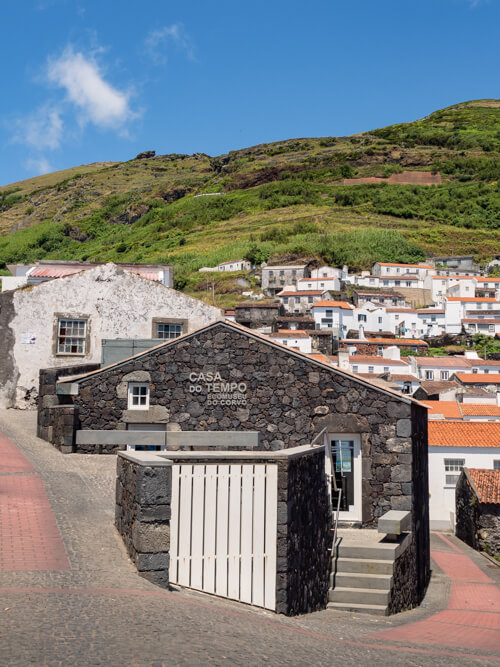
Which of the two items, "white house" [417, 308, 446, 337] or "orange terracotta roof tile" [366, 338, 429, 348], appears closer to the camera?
"orange terracotta roof tile" [366, 338, 429, 348]

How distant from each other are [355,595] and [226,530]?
3354 millimetres

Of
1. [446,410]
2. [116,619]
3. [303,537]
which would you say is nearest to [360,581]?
[303,537]

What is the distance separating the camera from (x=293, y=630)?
7.43 metres

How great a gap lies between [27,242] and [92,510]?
167m

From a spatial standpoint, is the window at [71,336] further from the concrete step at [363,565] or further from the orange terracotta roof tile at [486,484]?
the orange terracotta roof tile at [486,484]

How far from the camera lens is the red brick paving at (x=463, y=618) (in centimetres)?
909

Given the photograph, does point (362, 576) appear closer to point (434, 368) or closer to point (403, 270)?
point (434, 368)

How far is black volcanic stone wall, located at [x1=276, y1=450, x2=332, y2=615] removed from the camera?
27.5ft

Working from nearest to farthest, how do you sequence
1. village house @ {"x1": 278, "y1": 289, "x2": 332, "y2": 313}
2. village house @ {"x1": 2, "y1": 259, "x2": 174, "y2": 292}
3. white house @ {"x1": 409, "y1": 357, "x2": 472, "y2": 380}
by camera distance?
1. village house @ {"x1": 2, "y1": 259, "x2": 174, "y2": 292}
2. white house @ {"x1": 409, "y1": 357, "x2": 472, "y2": 380}
3. village house @ {"x1": 278, "y1": 289, "x2": 332, "y2": 313}

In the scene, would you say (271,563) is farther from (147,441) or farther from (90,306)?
(90,306)

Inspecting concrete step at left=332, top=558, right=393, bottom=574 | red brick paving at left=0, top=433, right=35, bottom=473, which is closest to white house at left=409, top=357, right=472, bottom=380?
red brick paving at left=0, top=433, right=35, bottom=473

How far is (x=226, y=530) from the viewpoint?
8.25 m

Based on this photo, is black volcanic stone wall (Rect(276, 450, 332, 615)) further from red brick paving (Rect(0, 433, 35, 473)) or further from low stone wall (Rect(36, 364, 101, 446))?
low stone wall (Rect(36, 364, 101, 446))

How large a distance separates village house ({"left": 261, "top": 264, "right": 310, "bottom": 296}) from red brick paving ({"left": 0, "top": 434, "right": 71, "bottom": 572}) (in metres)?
95.9
